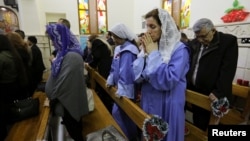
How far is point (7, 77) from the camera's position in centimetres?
232

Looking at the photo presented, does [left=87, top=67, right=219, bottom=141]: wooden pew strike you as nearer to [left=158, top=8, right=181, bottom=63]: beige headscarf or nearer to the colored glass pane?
[left=158, top=8, right=181, bottom=63]: beige headscarf

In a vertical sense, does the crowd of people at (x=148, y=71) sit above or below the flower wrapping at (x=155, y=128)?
above

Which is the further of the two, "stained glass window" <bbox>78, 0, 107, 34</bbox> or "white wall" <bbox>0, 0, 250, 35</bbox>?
"stained glass window" <bbox>78, 0, 107, 34</bbox>

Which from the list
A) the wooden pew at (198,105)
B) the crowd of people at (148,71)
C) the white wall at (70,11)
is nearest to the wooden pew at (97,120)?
the crowd of people at (148,71)

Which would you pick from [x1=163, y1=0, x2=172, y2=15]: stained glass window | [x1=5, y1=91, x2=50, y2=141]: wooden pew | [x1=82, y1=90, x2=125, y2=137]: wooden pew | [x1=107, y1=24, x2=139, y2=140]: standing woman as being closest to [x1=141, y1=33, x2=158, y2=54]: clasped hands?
[x1=107, y1=24, x2=139, y2=140]: standing woman

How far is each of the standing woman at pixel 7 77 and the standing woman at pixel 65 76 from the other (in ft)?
2.89

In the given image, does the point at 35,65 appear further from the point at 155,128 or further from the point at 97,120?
the point at 155,128

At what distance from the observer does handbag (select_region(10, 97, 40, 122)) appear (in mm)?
2447

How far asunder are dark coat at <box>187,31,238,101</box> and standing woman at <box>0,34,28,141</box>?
7.82ft

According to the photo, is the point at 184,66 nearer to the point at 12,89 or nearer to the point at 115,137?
the point at 115,137

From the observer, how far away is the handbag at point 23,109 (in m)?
2.45

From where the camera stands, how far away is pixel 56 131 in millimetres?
2223

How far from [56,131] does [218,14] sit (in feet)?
11.7

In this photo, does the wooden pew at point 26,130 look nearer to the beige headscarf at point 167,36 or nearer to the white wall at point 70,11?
the beige headscarf at point 167,36
